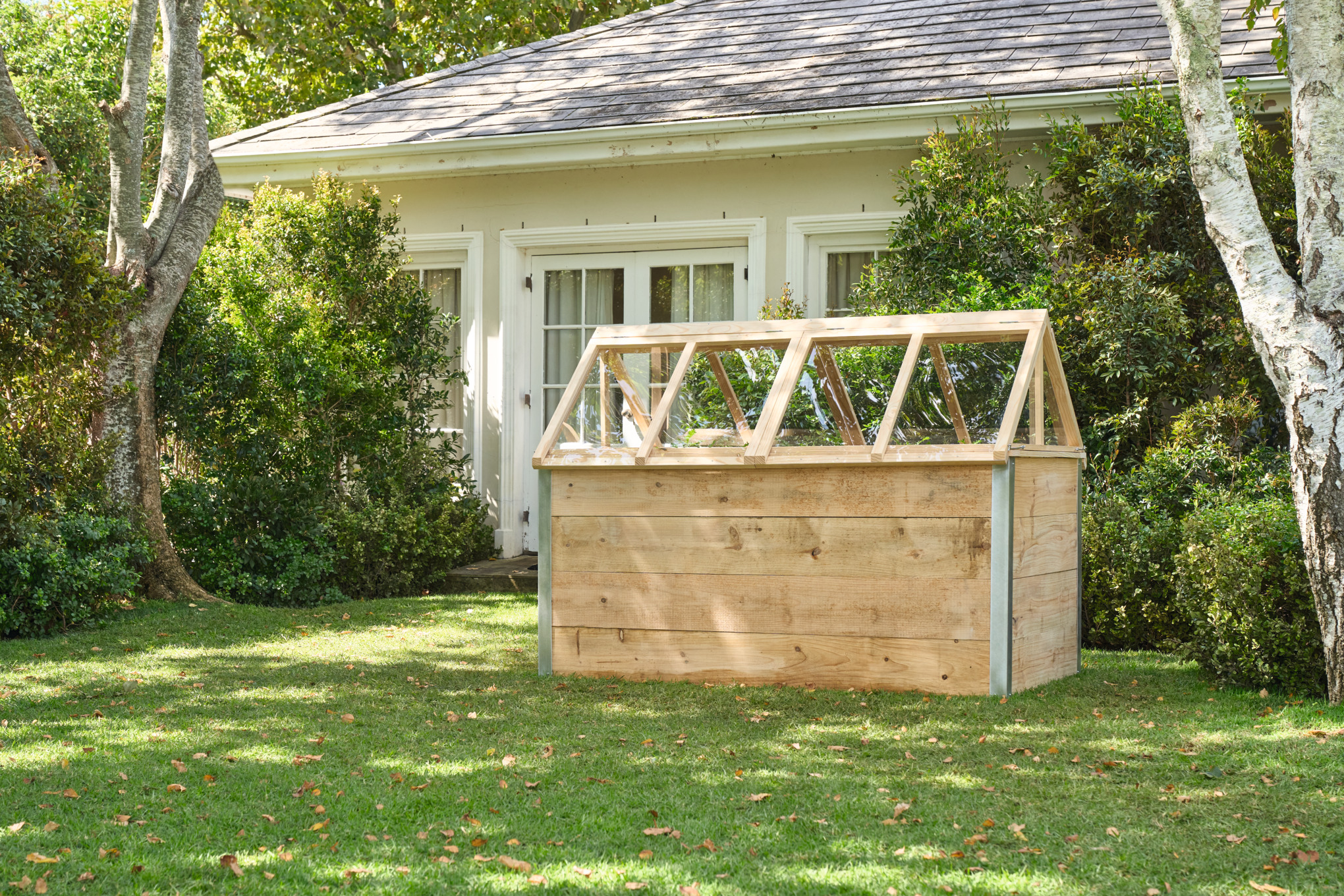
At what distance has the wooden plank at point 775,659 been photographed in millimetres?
5367

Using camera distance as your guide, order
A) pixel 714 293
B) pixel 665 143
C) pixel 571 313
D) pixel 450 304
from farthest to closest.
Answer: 1. pixel 450 304
2. pixel 571 313
3. pixel 714 293
4. pixel 665 143

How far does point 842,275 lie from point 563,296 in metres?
2.34

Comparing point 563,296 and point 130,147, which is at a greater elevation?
point 130,147

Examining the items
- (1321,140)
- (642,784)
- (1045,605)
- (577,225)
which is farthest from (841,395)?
(577,225)

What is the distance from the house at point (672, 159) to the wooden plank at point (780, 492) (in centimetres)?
377

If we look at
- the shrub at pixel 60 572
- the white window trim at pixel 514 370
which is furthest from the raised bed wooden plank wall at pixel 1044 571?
the shrub at pixel 60 572

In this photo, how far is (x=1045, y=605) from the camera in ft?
18.7

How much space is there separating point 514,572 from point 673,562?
147 inches

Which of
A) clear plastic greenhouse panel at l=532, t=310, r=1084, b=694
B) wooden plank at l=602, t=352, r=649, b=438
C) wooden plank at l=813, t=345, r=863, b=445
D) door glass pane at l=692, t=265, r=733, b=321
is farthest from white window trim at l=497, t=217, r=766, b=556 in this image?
wooden plank at l=813, t=345, r=863, b=445

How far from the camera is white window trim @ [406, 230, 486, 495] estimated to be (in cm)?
1027

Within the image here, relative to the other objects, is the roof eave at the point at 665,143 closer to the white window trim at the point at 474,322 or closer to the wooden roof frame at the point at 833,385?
the white window trim at the point at 474,322

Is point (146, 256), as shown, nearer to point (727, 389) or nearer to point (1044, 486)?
point (727, 389)

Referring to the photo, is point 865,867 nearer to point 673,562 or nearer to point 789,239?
point 673,562

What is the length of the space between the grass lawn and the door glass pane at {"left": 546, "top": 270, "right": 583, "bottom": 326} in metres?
4.45
